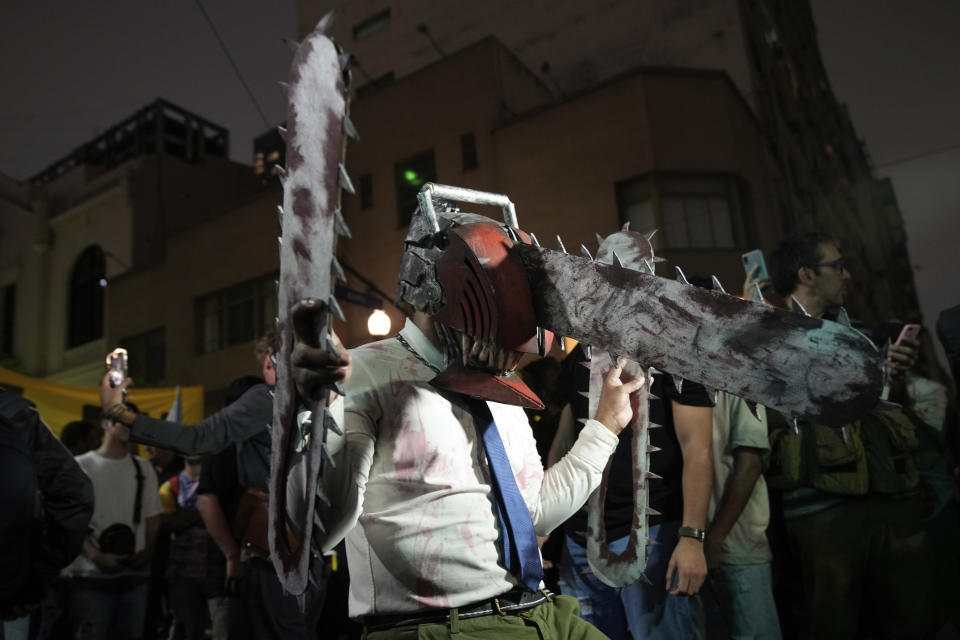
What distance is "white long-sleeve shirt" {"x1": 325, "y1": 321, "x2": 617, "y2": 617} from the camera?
6.10 feet

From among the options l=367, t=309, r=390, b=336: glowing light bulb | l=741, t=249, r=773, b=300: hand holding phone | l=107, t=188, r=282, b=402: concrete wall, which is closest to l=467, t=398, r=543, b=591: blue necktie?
l=741, t=249, r=773, b=300: hand holding phone

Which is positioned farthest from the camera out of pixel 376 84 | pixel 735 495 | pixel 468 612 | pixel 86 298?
pixel 86 298

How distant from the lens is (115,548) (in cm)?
482

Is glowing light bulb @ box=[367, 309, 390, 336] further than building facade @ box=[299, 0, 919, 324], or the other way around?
building facade @ box=[299, 0, 919, 324]

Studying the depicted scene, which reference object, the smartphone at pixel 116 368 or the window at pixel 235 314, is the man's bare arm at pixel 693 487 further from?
the window at pixel 235 314

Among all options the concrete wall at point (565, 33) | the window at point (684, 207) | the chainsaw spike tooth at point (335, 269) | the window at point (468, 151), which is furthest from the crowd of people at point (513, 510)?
the concrete wall at point (565, 33)

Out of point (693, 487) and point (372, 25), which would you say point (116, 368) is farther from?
point (372, 25)

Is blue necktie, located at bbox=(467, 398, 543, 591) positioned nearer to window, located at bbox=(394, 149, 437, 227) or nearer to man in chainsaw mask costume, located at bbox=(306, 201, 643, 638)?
man in chainsaw mask costume, located at bbox=(306, 201, 643, 638)

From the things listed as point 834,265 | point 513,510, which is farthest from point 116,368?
point 834,265

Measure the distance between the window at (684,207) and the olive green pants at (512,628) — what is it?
459 inches

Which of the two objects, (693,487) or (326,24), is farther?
(693,487)

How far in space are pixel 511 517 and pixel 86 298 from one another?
24256mm

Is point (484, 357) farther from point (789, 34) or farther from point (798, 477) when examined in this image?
point (789, 34)

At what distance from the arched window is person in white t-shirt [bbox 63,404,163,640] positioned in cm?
1910
